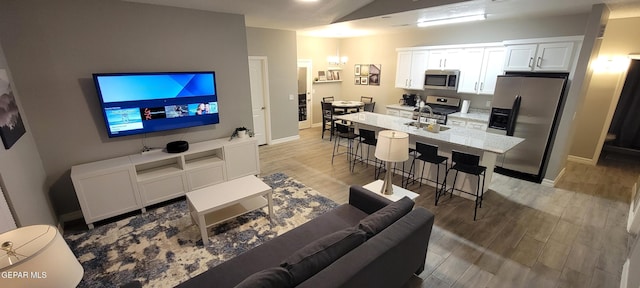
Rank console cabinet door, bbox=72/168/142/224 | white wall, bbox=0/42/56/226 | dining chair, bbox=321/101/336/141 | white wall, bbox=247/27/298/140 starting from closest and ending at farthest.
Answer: white wall, bbox=0/42/56/226 → console cabinet door, bbox=72/168/142/224 → white wall, bbox=247/27/298/140 → dining chair, bbox=321/101/336/141

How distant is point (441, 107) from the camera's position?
611 cm

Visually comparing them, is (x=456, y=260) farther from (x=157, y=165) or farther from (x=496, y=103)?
(x=157, y=165)

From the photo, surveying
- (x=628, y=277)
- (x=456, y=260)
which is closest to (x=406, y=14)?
(x=456, y=260)

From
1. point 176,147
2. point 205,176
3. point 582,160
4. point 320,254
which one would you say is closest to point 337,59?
point 205,176

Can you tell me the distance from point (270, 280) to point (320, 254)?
1.18 feet

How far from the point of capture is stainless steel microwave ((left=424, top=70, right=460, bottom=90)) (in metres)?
5.65

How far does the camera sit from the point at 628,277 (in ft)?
7.54

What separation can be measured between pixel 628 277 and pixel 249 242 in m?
3.56

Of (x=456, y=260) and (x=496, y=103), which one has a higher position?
(x=496, y=103)

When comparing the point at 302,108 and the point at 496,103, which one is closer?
the point at 496,103

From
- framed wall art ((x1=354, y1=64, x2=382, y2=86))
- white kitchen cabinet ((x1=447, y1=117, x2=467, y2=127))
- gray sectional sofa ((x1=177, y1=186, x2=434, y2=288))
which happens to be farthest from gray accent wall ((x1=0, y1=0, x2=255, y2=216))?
white kitchen cabinet ((x1=447, y1=117, x2=467, y2=127))

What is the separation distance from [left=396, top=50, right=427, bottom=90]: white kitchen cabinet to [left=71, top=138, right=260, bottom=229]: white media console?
4227 millimetres

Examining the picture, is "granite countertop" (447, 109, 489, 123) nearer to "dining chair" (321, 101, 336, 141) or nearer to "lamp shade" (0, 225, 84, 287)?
"dining chair" (321, 101, 336, 141)

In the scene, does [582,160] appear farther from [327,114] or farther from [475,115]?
[327,114]
